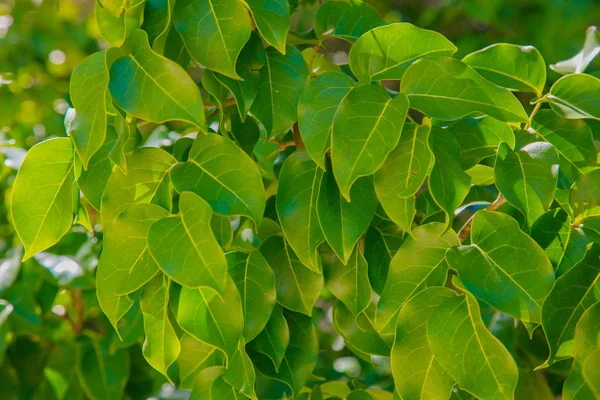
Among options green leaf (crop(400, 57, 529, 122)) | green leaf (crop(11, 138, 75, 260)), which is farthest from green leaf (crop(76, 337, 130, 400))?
green leaf (crop(400, 57, 529, 122))

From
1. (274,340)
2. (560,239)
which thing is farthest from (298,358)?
(560,239)

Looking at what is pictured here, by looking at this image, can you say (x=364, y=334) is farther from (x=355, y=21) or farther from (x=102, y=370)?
(x=102, y=370)

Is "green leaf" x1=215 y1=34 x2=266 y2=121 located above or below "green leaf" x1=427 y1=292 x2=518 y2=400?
above

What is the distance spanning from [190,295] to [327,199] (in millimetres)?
134

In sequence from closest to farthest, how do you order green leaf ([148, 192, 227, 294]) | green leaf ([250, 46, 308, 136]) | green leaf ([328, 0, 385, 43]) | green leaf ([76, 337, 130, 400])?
1. green leaf ([148, 192, 227, 294])
2. green leaf ([250, 46, 308, 136])
3. green leaf ([328, 0, 385, 43])
4. green leaf ([76, 337, 130, 400])

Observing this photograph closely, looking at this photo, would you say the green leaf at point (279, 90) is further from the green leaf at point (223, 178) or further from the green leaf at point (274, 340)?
the green leaf at point (274, 340)

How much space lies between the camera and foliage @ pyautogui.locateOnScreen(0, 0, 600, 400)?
0.51 metres

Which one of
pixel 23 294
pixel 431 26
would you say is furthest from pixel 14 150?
pixel 431 26

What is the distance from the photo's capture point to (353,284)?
0.60 metres

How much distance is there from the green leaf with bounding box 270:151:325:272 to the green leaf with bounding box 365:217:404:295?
8 cm

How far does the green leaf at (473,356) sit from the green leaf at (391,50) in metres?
0.20

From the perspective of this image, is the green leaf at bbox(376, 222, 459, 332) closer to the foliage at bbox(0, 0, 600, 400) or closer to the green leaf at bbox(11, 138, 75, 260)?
the foliage at bbox(0, 0, 600, 400)

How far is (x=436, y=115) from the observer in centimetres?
53

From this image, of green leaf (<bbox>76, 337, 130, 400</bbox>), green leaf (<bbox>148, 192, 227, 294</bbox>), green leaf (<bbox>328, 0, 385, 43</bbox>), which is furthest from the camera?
green leaf (<bbox>76, 337, 130, 400</bbox>)
